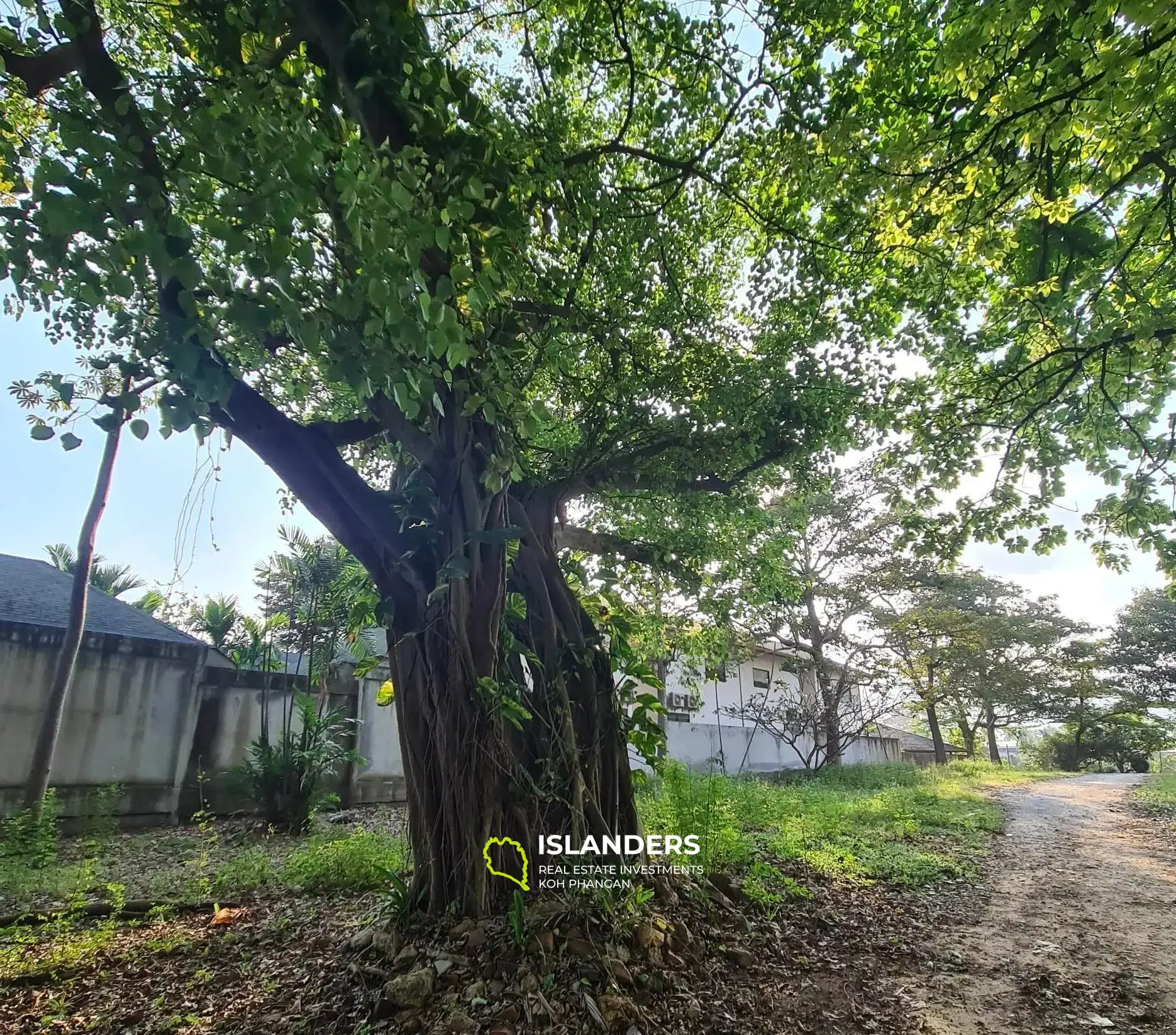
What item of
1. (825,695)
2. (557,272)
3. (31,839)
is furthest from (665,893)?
(825,695)

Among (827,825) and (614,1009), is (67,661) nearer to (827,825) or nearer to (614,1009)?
(614,1009)

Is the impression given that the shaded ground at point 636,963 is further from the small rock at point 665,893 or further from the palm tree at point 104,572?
the palm tree at point 104,572

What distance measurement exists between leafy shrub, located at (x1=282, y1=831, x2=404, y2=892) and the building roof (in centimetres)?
2074

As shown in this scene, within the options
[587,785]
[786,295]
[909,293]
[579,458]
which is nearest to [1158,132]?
[909,293]

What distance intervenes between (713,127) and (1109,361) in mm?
3344

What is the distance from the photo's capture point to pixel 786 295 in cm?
496

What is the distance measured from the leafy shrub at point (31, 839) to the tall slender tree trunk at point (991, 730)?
25.4 m

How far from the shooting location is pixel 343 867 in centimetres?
455

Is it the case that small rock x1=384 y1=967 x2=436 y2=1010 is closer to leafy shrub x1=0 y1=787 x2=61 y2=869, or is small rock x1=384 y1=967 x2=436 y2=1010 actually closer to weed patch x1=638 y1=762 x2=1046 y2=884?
weed patch x1=638 y1=762 x2=1046 y2=884

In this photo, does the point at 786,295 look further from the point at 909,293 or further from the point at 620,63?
the point at 620,63

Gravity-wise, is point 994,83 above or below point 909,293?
below

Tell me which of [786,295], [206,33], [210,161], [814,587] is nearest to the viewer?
[210,161]

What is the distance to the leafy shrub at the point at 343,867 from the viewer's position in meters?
4.44

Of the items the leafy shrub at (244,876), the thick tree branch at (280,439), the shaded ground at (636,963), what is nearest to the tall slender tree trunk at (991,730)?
the shaded ground at (636,963)
